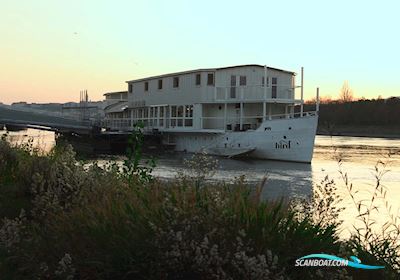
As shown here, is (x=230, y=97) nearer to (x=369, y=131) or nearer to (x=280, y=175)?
(x=280, y=175)

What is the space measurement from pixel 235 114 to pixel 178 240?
3304 cm

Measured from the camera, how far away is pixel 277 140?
32.4 metres

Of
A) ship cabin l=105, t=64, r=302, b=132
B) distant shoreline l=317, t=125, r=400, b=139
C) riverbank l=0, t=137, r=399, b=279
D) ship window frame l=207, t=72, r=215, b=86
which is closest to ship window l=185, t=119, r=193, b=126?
ship cabin l=105, t=64, r=302, b=132

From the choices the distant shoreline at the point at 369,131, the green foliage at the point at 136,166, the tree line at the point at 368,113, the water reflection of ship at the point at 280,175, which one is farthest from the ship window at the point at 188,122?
the tree line at the point at 368,113

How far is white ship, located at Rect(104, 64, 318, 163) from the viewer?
3189cm

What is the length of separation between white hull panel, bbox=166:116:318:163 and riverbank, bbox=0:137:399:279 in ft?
86.4

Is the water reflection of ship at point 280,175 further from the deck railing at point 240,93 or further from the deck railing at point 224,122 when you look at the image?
the deck railing at point 240,93

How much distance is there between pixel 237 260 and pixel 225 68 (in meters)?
33.5

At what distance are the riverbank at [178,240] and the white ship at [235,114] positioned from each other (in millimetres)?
26953

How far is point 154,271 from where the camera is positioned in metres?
3.73

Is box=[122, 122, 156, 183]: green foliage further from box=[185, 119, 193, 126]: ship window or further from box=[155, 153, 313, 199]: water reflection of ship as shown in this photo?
box=[185, 119, 193, 126]: ship window

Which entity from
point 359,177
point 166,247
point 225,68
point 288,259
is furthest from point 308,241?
point 225,68

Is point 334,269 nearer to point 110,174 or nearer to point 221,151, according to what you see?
point 110,174

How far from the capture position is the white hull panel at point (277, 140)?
102 feet
